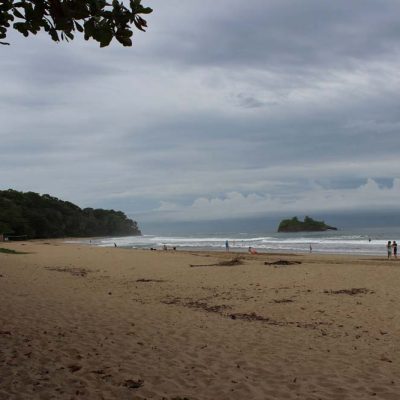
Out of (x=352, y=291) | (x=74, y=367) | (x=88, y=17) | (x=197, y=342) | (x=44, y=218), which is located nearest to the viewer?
(x=88, y=17)

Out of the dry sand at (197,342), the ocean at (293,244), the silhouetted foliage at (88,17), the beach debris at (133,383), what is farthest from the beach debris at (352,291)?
the ocean at (293,244)

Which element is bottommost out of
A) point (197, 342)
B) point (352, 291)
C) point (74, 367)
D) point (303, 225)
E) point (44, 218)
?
point (352, 291)

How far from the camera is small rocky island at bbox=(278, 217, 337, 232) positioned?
147875 millimetres

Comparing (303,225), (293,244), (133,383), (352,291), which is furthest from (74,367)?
(303,225)

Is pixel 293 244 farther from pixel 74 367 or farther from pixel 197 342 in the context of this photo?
pixel 74 367

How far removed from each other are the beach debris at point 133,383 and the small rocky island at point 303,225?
147112 millimetres

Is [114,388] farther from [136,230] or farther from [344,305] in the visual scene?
[136,230]

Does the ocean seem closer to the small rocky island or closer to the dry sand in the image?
the dry sand

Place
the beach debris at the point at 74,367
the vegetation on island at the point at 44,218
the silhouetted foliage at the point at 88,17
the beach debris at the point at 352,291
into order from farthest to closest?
the vegetation on island at the point at 44,218 → the beach debris at the point at 352,291 → the beach debris at the point at 74,367 → the silhouetted foliage at the point at 88,17

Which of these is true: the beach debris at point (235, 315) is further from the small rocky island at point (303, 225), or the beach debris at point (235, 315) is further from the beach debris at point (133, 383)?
the small rocky island at point (303, 225)

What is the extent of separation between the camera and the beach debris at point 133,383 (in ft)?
17.0

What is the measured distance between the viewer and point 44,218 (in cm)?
10562

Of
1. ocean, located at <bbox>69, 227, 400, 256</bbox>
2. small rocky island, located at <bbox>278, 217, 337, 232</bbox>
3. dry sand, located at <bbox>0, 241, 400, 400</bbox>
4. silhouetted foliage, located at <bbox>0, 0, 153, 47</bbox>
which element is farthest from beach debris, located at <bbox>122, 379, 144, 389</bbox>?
small rocky island, located at <bbox>278, 217, 337, 232</bbox>

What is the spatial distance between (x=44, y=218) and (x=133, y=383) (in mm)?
106391
